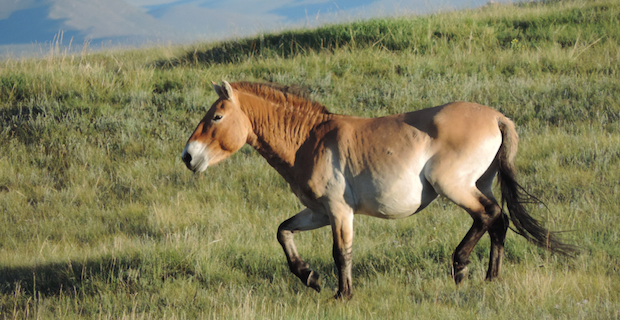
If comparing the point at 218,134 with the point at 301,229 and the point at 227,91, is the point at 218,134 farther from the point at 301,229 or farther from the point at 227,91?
the point at 301,229

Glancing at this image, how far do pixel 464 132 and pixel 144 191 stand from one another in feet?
17.9

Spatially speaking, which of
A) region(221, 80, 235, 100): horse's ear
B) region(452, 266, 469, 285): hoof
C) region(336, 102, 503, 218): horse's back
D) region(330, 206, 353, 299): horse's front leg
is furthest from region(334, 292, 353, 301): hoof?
region(221, 80, 235, 100): horse's ear

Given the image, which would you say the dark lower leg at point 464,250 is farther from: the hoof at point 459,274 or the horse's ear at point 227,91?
the horse's ear at point 227,91

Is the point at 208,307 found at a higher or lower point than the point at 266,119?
lower

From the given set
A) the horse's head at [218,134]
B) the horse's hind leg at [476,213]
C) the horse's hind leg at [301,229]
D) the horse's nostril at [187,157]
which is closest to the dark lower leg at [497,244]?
the horse's hind leg at [476,213]

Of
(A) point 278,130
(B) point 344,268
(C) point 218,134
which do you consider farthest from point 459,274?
(C) point 218,134

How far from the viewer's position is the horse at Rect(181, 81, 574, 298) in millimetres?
4227

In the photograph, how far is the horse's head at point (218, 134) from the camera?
14.2ft

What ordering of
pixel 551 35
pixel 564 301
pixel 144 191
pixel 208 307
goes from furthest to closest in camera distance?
pixel 551 35
pixel 144 191
pixel 208 307
pixel 564 301

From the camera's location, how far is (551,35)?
13.4 meters

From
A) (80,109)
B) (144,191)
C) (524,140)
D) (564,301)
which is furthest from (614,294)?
(80,109)

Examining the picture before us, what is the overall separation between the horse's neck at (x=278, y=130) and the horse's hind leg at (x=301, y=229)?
41 centimetres

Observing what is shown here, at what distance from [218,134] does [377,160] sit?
1.37 metres

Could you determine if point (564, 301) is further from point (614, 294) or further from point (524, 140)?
point (524, 140)
